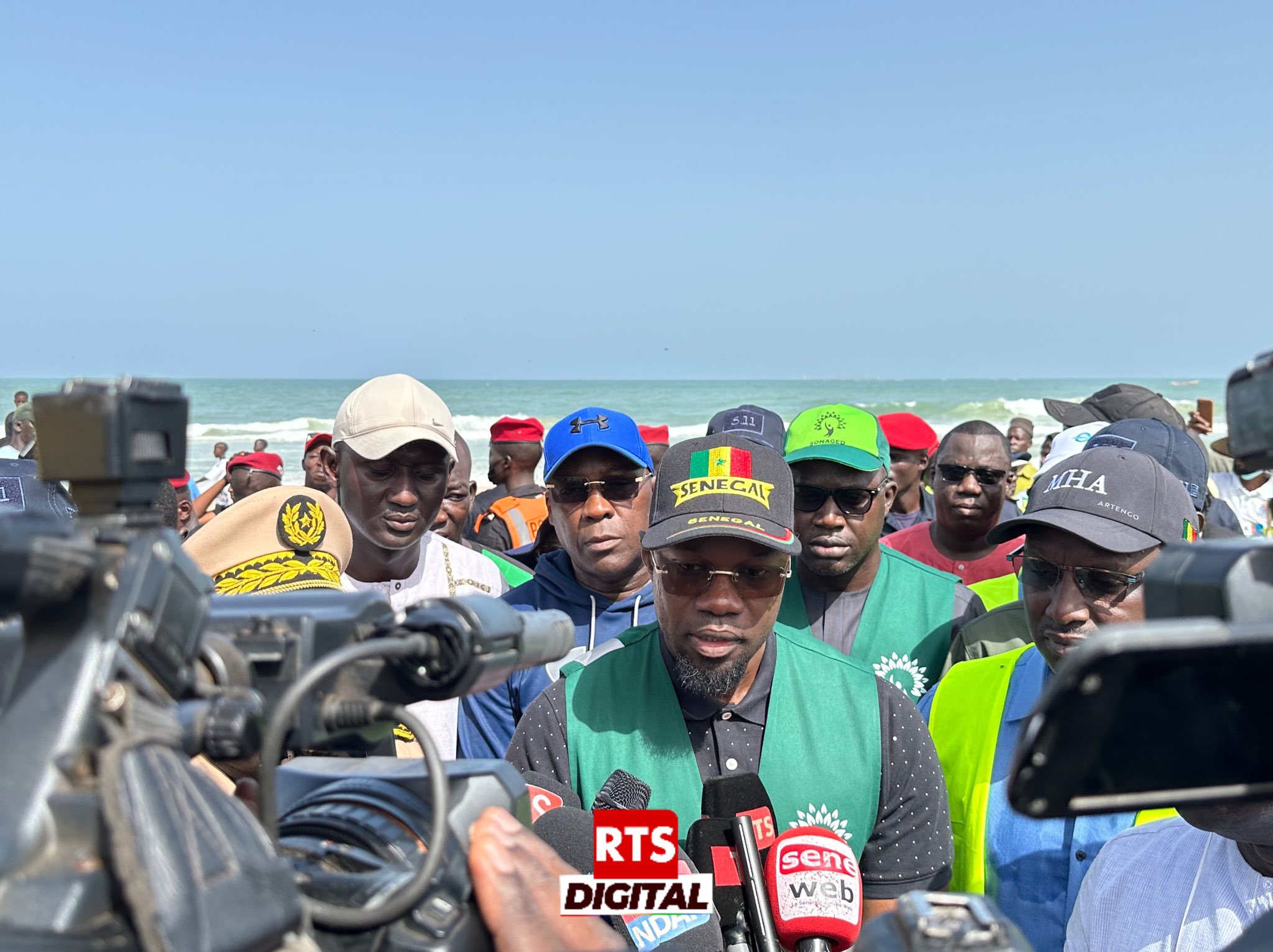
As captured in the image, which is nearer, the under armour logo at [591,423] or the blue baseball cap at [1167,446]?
the blue baseball cap at [1167,446]

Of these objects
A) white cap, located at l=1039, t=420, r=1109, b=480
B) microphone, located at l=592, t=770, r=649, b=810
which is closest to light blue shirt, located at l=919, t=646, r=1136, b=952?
microphone, located at l=592, t=770, r=649, b=810

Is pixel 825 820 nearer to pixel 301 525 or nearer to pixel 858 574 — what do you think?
pixel 301 525

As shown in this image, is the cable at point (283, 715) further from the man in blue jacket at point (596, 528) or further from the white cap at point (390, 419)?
the white cap at point (390, 419)

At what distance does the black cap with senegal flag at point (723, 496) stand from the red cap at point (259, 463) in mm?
7354

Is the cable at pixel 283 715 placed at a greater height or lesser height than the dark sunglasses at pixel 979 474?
lesser

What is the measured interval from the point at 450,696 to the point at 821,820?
5.21 ft

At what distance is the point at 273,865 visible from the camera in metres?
0.97

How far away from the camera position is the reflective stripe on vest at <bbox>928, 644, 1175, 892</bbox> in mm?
2809

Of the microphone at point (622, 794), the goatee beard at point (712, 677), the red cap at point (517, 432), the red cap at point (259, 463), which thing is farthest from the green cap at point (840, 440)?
the red cap at point (259, 463)

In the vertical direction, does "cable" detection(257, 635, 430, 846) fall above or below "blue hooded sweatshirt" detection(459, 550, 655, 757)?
Result: above

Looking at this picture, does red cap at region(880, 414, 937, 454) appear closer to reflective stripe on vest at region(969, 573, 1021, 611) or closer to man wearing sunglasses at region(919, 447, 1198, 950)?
reflective stripe on vest at region(969, 573, 1021, 611)

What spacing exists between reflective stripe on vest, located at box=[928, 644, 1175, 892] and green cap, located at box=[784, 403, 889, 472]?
4.22 feet

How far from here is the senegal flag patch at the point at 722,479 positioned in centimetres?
295

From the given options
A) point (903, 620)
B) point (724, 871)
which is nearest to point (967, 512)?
point (903, 620)
